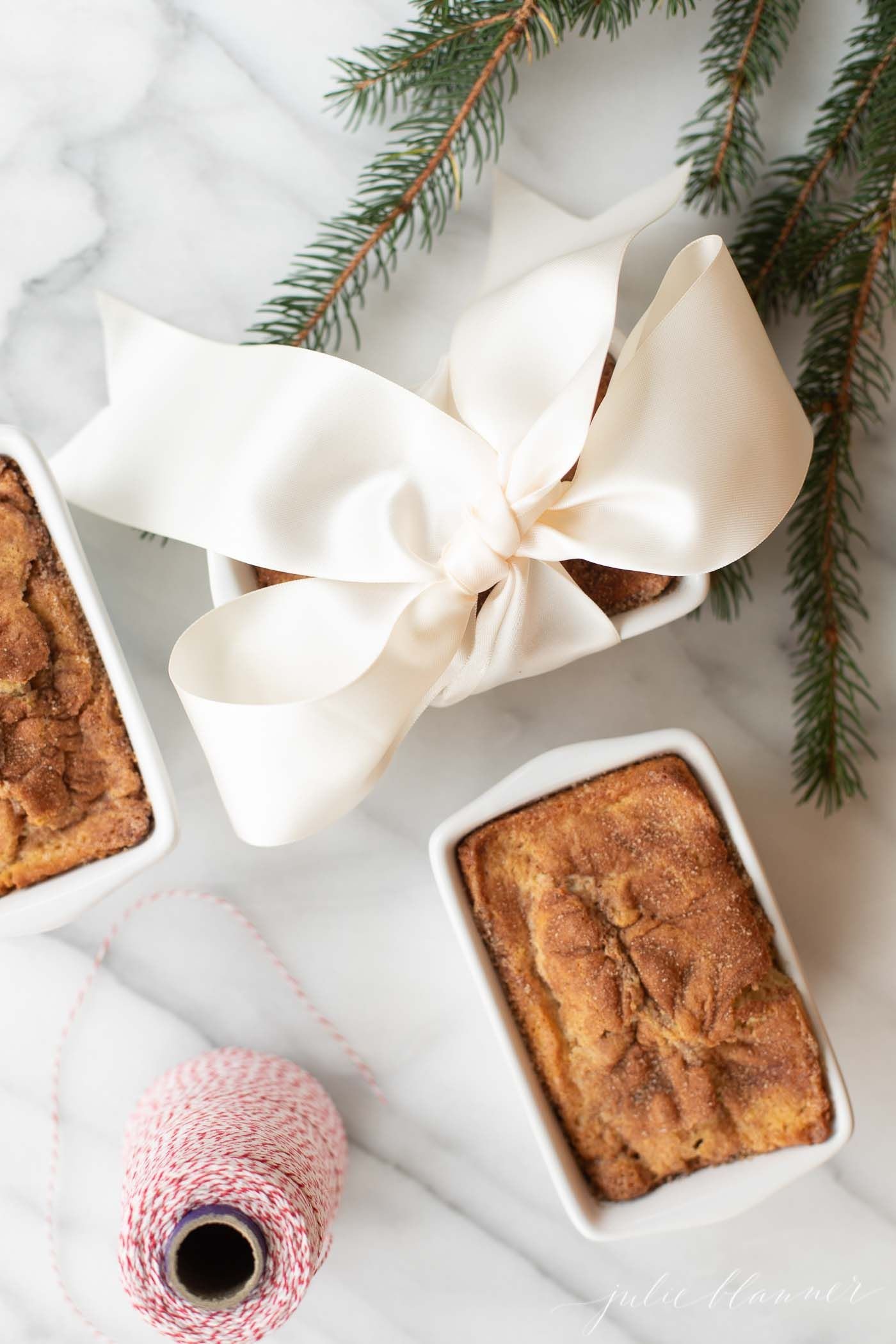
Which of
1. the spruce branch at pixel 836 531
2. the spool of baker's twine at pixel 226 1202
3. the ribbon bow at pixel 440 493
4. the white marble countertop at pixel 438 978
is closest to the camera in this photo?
the ribbon bow at pixel 440 493

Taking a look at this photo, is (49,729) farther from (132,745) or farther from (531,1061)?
(531,1061)

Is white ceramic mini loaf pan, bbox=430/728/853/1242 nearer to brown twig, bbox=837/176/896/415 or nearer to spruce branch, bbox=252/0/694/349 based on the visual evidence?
brown twig, bbox=837/176/896/415

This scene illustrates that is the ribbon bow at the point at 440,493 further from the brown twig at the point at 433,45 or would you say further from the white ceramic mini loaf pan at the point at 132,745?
the brown twig at the point at 433,45

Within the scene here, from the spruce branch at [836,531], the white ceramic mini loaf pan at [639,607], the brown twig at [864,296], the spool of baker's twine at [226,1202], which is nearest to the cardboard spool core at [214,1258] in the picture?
the spool of baker's twine at [226,1202]

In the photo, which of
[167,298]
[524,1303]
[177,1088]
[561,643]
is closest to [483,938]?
[561,643]

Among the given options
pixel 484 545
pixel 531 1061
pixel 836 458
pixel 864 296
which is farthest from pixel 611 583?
pixel 531 1061

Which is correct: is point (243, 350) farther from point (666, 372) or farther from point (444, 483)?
point (666, 372)

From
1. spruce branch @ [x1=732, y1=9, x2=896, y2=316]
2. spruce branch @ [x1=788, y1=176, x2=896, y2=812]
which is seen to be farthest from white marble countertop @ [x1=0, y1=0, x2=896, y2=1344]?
spruce branch @ [x1=732, y1=9, x2=896, y2=316]
